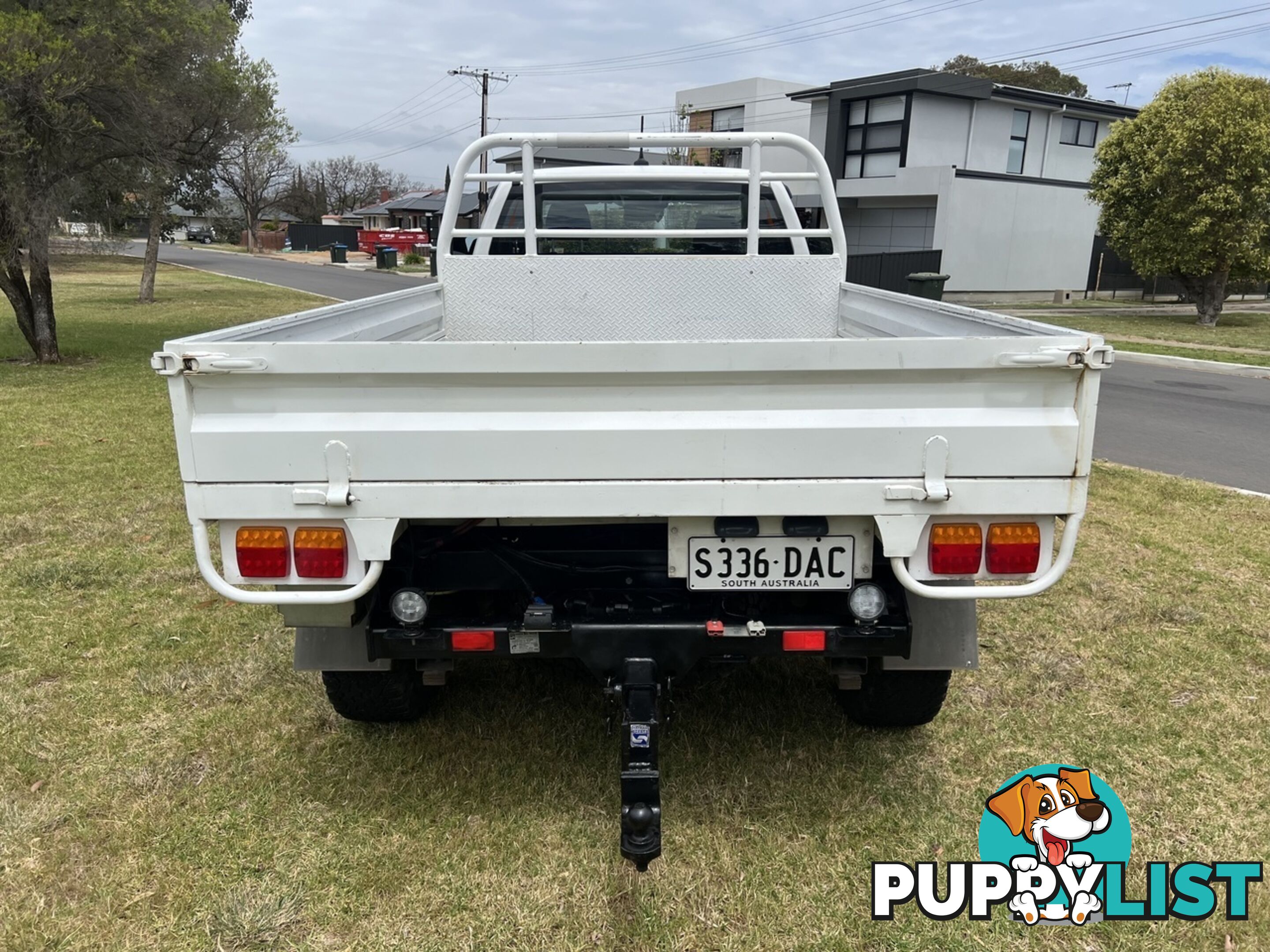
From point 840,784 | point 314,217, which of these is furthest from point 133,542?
point 314,217

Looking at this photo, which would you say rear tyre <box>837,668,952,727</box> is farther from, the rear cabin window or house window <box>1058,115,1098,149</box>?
house window <box>1058,115,1098,149</box>

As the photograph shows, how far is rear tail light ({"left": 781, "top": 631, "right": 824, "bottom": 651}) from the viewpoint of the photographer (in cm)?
273

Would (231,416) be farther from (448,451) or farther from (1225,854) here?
(1225,854)

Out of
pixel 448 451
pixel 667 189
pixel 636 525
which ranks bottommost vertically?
pixel 636 525

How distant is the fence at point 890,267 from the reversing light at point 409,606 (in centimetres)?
2068

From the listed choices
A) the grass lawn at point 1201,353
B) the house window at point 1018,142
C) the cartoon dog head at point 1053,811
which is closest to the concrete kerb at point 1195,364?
the grass lawn at point 1201,353

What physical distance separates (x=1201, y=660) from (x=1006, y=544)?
216cm

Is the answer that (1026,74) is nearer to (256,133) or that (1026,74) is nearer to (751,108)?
(751,108)

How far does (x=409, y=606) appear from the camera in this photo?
272 cm

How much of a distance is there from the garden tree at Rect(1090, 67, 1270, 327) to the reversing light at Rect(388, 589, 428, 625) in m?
19.7

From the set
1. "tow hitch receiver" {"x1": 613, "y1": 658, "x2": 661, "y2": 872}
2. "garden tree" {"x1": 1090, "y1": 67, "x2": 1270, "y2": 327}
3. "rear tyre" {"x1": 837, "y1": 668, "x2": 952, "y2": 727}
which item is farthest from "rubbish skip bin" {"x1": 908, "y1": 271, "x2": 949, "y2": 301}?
"tow hitch receiver" {"x1": 613, "y1": 658, "x2": 661, "y2": 872}

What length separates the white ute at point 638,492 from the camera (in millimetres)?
2395

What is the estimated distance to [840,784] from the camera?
3193 millimetres

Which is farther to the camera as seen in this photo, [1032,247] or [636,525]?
[1032,247]
